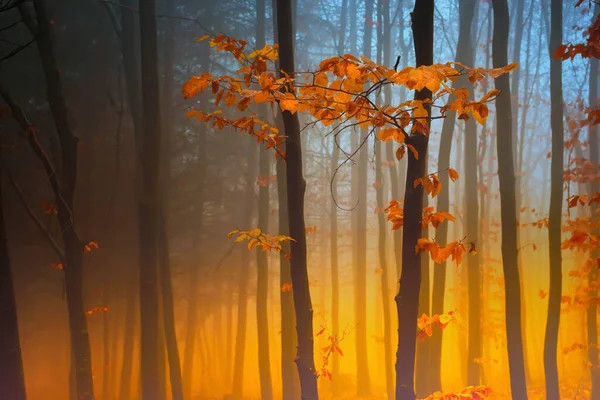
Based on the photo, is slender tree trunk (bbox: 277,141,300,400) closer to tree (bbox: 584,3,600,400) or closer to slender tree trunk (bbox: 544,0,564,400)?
slender tree trunk (bbox: 544,0,564,400)

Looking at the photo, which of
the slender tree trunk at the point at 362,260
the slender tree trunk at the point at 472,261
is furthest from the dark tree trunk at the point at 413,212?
the slender tree trunk at the point at 362,260

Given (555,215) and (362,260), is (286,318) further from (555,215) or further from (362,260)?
(555,215)

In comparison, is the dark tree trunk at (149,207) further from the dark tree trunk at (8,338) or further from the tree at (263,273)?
the tree at (263,273)

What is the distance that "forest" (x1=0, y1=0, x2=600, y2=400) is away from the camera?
10.6 feet

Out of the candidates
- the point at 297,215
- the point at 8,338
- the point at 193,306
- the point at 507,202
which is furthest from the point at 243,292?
the point at 297,215

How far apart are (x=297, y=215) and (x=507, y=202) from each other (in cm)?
235

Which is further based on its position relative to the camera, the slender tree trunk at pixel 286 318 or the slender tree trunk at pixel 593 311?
the slender tree trunk at pixel 593 311

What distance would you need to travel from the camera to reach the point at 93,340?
397cm

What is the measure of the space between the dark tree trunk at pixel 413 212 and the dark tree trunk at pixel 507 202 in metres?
2.24

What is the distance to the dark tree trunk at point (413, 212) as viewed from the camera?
1.50 meters

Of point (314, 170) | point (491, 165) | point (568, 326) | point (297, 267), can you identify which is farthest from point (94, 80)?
point (568, 326)

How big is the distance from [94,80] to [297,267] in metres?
2.74

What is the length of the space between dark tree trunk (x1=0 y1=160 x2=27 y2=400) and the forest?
0.03 feet

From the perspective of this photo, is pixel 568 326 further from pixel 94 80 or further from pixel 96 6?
pixel 96 6
